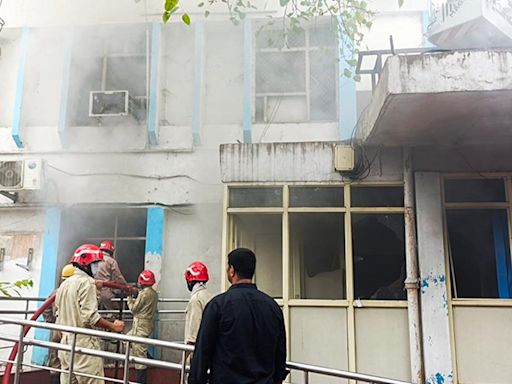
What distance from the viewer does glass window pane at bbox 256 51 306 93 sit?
27.7ft

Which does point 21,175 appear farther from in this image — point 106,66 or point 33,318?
point 33,318

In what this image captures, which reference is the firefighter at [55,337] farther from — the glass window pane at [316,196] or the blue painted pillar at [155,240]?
the glass window pane at [316,196]

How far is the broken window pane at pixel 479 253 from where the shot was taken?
606 centimetres

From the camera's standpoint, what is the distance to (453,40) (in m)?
5.86

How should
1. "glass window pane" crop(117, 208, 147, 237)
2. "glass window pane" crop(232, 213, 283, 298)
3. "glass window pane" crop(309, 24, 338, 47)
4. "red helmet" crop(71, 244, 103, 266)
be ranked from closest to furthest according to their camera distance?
"red helmet" crop(71, 244, 103, 266)
"glass window pane" crop(232, 213, 283, 298)
"glass window pane" crop(117, 208, 147, 237)
"glass window pane" crop(309, 24, 338, 47)

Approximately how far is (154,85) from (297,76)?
7.96 ft

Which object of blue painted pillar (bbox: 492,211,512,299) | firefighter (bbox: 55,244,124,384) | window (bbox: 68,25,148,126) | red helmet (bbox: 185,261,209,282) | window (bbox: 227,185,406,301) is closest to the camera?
firefighter (bbox: 55,244,124,384)

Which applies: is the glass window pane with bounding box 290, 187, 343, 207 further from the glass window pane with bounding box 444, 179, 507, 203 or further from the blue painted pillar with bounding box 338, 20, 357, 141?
the blue painted pillar with bounding box 338, 20, 357, 141

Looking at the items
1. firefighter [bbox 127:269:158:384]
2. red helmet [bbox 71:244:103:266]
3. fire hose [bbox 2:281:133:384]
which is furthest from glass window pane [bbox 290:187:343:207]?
red helmet [bbox 71:244:103:266]

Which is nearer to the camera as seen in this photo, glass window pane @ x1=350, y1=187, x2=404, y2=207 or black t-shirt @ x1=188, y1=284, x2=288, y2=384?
black t-shirt @ x1=188, y1=284, x2=288, y2=384

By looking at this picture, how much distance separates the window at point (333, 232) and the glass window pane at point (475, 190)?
63 cm

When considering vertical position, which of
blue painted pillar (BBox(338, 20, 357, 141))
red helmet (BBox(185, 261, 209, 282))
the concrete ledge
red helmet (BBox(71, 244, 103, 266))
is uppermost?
blue painted pillar (BBox(338, 20, 357, 141))

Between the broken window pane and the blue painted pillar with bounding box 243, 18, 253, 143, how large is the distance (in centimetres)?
329

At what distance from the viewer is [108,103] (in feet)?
26.8
